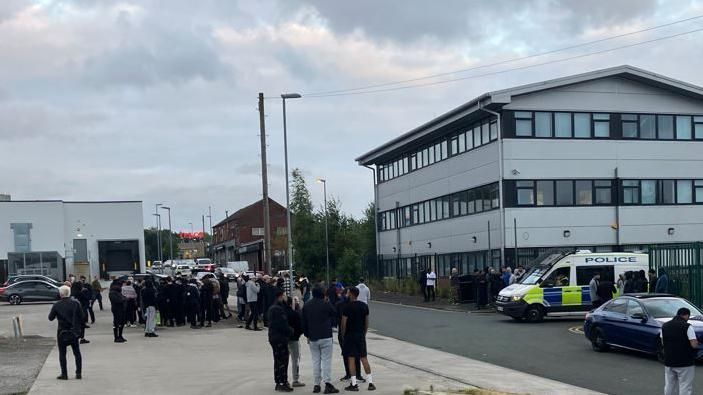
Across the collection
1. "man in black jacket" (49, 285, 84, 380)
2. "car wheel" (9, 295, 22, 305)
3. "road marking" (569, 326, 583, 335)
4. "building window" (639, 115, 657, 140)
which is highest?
"building window" (639, 115, 657, 140)

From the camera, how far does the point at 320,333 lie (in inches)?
531

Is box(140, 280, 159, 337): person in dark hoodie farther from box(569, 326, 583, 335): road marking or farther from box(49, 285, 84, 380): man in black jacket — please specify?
box(569, 326, 583, 335): road marking

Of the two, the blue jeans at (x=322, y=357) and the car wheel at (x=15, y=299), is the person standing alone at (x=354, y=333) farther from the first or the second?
the car wheel at (x=15, y=299)

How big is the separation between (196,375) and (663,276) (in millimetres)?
14708

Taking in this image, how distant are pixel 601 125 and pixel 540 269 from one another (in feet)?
50.3

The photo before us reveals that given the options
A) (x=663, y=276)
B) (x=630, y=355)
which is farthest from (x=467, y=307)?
(x=630, y=355)

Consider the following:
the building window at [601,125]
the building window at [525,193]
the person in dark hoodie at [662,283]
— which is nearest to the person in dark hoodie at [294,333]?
the person in dark hoodie at [662,283]

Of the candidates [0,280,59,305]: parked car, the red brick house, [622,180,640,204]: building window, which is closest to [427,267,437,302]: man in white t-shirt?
[622,180,640,204]: building window

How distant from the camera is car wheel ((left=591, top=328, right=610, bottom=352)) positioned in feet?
62.2

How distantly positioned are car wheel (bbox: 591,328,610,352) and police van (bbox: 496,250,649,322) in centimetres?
766

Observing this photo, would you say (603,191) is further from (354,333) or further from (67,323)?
(67,323)

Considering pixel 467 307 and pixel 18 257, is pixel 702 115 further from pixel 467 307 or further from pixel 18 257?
pixel 18 257

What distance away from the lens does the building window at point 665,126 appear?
41875 mm

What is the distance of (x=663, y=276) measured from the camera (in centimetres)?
2425
